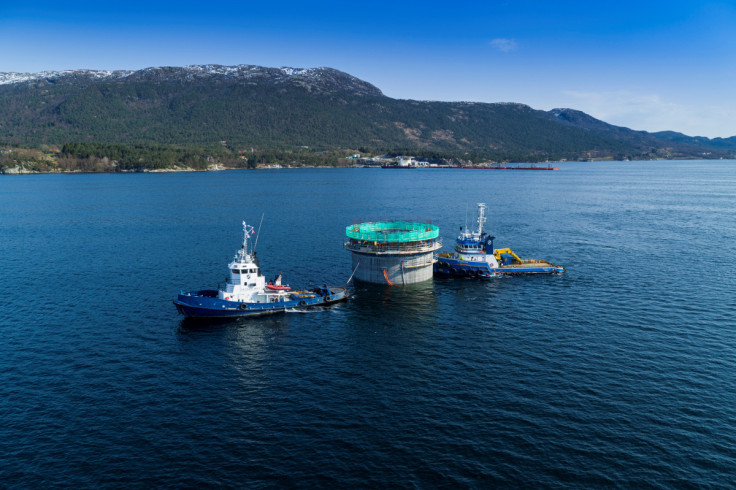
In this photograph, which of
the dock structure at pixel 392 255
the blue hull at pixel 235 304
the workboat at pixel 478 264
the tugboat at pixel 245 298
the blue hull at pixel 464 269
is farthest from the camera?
the workboat at pixel 478 264

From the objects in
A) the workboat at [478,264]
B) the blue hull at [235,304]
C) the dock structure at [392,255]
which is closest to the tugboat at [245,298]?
the blue hull at [235,304]

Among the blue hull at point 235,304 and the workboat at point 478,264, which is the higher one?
the workboat at point 478,264

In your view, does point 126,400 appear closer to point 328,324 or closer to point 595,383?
point 328,324

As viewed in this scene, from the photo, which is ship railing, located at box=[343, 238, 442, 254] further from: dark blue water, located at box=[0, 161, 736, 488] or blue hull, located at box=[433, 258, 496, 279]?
blue hull, located at box=[433, 258, 496, 279]

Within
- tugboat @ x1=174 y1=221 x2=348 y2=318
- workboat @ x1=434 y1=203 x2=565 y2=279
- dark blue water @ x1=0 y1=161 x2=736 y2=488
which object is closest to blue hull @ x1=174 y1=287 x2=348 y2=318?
tugboat @ x1=174 y1=221 x2=348 y2=318

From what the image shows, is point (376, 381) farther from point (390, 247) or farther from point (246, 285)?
point (390, 247)

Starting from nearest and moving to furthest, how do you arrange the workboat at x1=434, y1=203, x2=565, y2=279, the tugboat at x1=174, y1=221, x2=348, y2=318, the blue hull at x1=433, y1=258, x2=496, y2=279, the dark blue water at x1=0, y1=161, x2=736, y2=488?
1. the dark blue water at x1=0, y1=161, x2=736, y2=488
2. the tugboat at x1=174, y1=221, x2=348, y2=318
3. the blue hull at x1=433, y1=258, x2=496, y2=279
4. the workboat at x1=434, y1=203, x2=565, y2=279

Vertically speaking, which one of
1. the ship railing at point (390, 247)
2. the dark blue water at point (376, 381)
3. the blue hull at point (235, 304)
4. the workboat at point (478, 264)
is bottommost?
the dark blue water at point (376, 381)

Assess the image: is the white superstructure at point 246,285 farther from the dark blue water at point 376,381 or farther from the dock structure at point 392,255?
the dock structure at point 392,255
